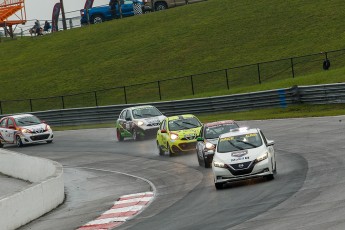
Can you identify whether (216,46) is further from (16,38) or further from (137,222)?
(137,222)

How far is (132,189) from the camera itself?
2408 centimetres

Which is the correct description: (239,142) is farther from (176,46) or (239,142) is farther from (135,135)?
(176,46)

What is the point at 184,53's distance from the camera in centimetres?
5919

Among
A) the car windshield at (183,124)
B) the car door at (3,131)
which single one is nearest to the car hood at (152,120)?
the car windshield at (183,124)

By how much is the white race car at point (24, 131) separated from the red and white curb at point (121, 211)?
1962 centimetres

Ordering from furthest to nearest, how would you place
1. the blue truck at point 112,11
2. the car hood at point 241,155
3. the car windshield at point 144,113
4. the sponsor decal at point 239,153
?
the blue truck at point 112,11
the car windshield at point 144,113
the sponsor decal at point 239,153
the car hood at point 241,155

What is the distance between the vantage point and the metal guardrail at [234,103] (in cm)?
3828

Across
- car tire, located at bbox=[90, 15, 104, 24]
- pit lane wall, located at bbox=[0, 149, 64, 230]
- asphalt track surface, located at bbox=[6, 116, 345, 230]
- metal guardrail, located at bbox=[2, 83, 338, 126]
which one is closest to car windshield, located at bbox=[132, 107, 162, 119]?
asphalt track surface, located at bbox=[6, 116, 345, 230]

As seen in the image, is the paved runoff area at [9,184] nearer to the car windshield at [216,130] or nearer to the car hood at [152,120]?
the car windshield at [216,130]

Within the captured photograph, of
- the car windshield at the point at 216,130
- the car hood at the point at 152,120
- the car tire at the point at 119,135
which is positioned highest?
the car windshield at the point at 216,130

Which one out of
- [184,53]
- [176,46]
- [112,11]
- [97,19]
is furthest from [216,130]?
[97,19]

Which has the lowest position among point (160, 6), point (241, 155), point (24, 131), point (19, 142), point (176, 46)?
point (19, 142)

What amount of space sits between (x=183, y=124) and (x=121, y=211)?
1153 centimetres

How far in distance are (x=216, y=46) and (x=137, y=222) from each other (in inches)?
1619
